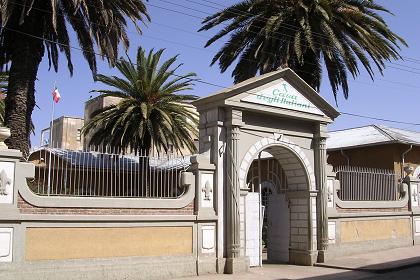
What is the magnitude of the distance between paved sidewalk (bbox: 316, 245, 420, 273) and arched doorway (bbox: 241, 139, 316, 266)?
3.73 ft

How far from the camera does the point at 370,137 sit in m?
25.0

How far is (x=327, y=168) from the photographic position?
660 inches

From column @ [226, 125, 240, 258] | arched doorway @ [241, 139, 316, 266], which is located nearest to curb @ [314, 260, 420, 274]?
arched doorway @ [241, 139, 316, 266]

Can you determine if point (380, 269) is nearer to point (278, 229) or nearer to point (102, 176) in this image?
point (278, 229)

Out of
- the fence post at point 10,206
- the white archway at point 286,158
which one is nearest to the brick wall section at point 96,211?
the fence post at point 10,206

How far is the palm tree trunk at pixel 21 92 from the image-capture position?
48.6ft

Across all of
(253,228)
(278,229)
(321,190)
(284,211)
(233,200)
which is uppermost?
(321,190)

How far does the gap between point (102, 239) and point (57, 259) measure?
1083mm

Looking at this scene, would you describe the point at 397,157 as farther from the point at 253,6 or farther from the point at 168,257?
the point at 168,257

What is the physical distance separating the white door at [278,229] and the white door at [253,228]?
186 cm

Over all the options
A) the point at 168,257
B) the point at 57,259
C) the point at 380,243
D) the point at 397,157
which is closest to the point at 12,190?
the point at 57,259

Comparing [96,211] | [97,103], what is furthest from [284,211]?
[97,103]

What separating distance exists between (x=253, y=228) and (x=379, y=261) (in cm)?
434

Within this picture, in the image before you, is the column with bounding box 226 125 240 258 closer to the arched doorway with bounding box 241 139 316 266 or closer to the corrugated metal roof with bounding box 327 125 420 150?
the arched doorway with bounding box 241 139 316 266
